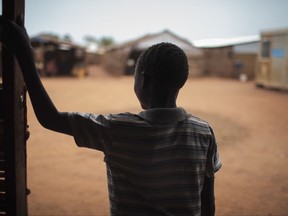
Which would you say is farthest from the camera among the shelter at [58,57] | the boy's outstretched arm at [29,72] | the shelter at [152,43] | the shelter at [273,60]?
the shelter at [152,43]

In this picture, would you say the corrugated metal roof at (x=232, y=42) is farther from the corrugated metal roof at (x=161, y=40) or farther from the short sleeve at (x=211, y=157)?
the short sleeve at (x=211, y=157)

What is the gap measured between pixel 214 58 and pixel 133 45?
7693 millimetres

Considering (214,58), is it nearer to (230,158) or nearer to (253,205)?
(230,158)

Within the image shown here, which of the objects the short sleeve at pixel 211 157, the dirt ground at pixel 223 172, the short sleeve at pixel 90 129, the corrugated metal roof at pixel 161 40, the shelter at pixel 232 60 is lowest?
the dirt ground at pixel 223 172

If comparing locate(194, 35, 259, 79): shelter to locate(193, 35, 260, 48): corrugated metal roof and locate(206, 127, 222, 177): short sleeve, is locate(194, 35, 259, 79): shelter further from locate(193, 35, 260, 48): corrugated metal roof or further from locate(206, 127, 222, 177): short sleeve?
locate(206, 127, 222, 177): short sleeve

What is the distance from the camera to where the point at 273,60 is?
1666cm

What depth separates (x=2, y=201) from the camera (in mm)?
1543

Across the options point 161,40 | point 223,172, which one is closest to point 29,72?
point 223,172

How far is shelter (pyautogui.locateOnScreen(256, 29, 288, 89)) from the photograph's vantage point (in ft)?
52.1

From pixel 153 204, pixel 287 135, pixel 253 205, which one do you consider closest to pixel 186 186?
pixel 153 204

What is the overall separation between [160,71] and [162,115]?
17 centimetres

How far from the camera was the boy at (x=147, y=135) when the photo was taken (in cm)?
108

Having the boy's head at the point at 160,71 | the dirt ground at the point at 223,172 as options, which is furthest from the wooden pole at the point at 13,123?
the dirt ground at the point at 223,172

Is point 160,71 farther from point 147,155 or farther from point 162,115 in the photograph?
point 147,155
